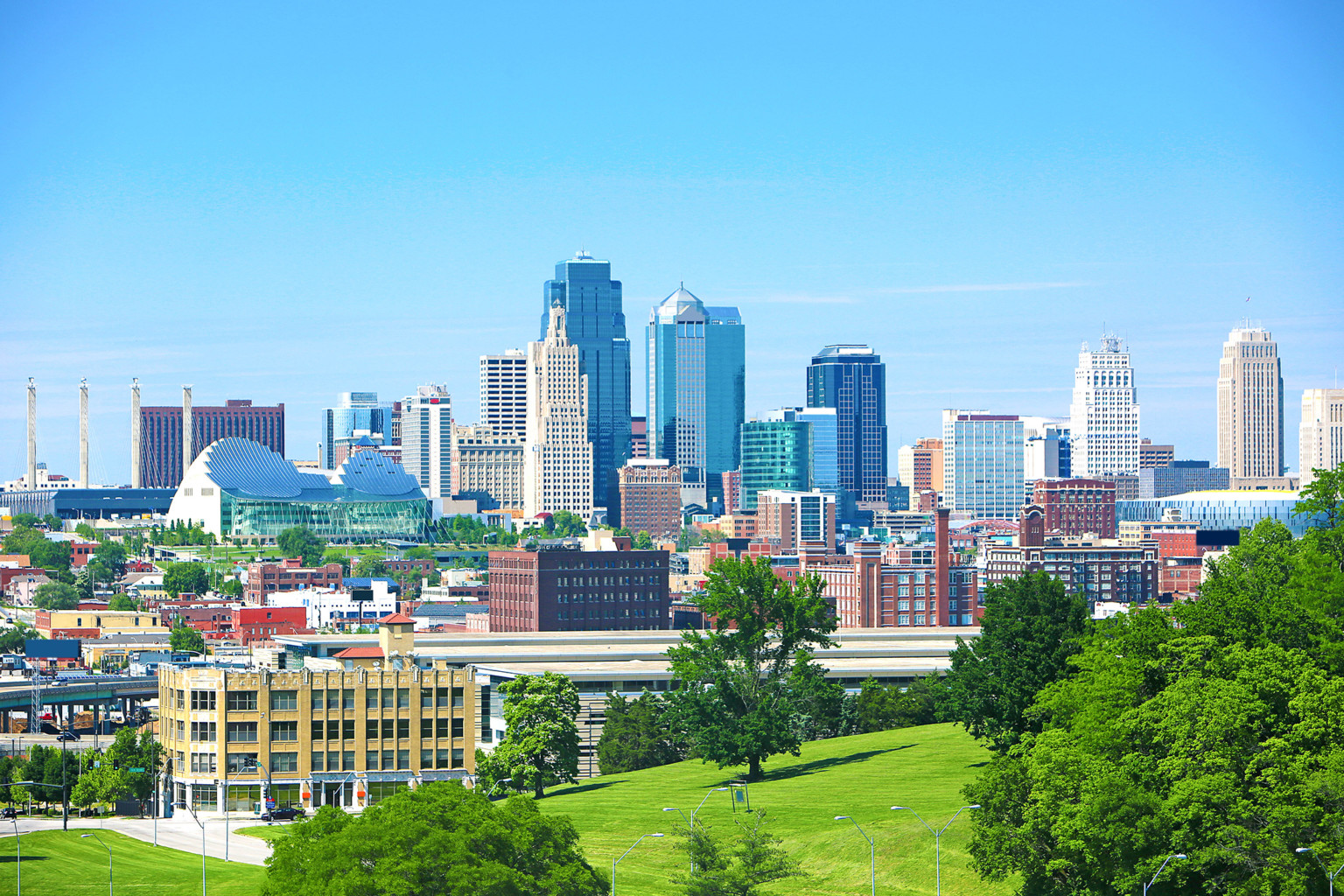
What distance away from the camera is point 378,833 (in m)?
59.2

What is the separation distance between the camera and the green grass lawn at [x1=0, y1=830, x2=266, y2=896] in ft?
255

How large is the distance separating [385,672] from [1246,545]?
1921 inches

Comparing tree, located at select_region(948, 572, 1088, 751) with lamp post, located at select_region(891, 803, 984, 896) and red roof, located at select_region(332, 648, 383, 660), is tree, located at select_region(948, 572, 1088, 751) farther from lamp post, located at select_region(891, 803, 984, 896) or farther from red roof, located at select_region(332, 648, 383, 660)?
red roof, located at select_region(332, 648, 383, 660)

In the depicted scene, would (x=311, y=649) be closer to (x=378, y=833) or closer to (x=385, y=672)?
(x=385, y=672)

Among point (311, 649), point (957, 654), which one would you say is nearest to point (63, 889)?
point (957, 654)

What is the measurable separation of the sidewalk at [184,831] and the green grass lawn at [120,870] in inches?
47.8

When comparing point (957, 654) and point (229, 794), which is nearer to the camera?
point (957, 654)

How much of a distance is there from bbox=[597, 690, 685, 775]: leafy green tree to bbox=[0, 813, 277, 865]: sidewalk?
73.9 feet

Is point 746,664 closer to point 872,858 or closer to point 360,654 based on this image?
point 872,858

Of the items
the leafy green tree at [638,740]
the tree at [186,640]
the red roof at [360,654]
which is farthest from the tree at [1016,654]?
the tree at [186,640]

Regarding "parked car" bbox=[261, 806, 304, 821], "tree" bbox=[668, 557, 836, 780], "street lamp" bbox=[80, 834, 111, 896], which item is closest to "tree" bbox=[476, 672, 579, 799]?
"tree" bbox=[668, 557, 836, 780]

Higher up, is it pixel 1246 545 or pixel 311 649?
pixel 1246 545

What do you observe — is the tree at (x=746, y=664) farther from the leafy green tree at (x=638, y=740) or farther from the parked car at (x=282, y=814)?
the parked car at (x=282, y=814)

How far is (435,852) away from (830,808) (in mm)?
32718
